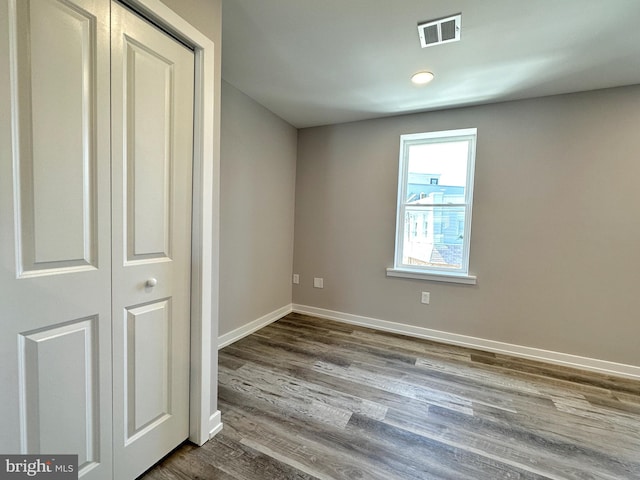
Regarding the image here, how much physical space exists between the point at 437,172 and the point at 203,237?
8.55ft

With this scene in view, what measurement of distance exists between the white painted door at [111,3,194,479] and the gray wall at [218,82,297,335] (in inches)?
46.5

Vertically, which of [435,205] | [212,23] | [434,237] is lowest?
[434,237]

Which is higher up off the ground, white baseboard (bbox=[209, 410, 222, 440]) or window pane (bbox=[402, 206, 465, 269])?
window pane (bbox=[402, 206, 465, 269])

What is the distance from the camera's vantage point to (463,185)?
288 centimetres

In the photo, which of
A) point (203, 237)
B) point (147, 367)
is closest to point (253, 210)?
point (203, 237)

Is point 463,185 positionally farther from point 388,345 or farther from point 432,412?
point 432,412

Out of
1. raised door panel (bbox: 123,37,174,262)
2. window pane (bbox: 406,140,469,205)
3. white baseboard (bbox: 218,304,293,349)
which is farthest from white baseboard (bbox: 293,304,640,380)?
raised door panel (bbox: 123,37,174,262)

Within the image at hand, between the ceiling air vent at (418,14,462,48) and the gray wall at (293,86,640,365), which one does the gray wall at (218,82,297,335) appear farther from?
the ceiling air vent at (418,14,462,48)

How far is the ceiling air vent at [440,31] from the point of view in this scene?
5.31ft

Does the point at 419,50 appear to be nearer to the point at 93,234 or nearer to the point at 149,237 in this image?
the point at 149,237

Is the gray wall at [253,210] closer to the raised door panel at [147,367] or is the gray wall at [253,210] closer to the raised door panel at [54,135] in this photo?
the raised door panel at [147,367]

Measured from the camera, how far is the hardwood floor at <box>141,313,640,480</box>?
1.36 metres

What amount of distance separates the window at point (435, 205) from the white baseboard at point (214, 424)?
2207mm

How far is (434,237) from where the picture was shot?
9.94 ft
